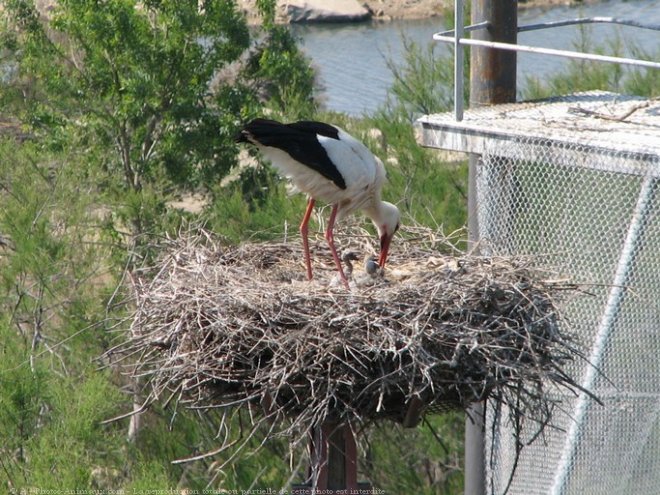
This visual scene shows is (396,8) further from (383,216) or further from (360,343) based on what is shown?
(360,343)

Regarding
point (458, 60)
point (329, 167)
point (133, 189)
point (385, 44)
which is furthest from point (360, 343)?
point (385, 44)

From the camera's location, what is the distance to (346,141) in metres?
7.02

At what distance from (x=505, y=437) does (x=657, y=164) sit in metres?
2.53

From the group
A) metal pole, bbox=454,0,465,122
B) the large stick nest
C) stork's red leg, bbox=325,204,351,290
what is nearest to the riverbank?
metal pole, bbox=454,0,465,122

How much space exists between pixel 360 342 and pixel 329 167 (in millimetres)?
1520

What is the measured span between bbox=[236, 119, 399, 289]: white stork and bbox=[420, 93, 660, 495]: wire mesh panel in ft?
2.61

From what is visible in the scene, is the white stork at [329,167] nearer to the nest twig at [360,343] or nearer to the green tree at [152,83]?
the nest twig at [360,343]

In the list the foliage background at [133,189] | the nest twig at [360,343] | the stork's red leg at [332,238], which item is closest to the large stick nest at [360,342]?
the nest twig at [360,343]


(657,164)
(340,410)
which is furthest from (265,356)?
(657,164)

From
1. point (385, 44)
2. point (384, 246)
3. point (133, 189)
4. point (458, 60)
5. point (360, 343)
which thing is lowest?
point (385, 44)

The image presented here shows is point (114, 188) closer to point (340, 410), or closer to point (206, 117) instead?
point (206, 117)

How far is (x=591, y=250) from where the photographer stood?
8133 millimetres

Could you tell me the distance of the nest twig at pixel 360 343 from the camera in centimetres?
564

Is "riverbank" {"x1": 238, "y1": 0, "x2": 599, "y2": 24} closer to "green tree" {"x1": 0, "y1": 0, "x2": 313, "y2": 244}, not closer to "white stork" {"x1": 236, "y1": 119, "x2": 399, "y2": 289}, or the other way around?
"green tree" {"x1": 0, "y1": 0, "x2": 313, "y2": 244}
